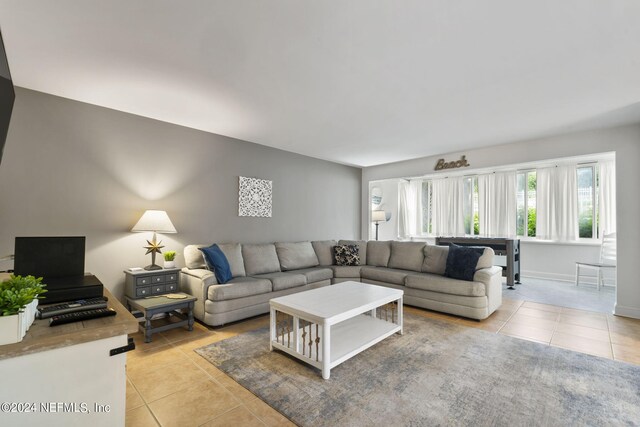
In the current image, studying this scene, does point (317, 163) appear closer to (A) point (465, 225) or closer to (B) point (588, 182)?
(A) point (465, 225)

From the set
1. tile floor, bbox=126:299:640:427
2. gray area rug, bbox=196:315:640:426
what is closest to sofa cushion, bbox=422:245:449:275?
tile floor, bbox=126:299:640:427

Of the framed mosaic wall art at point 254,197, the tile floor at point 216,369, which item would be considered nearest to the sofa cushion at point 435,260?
the tile floor at point 216,369

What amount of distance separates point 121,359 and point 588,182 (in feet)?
25.0

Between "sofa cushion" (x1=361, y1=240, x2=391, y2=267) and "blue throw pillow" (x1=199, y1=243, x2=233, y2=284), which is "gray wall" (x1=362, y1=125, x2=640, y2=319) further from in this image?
"blue throw pillow" (x1=199, y1=243, x2=233, y2=284)

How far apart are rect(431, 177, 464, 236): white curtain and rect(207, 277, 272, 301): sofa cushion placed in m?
5.17

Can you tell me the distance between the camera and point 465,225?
6.99 meters

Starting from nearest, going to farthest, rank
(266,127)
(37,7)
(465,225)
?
(37,7), (266,127), (465,225)

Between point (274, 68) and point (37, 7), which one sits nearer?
point (37, 7)

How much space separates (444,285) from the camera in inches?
147

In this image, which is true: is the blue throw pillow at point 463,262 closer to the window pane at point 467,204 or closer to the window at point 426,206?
the window pane at point 467,204

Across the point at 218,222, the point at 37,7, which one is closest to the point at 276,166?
the point at 218,222

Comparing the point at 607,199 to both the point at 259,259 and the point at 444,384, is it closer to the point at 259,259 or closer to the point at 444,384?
the point at 444,384

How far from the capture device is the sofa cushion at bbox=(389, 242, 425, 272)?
14.8ft

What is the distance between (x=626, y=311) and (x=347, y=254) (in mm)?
3712
